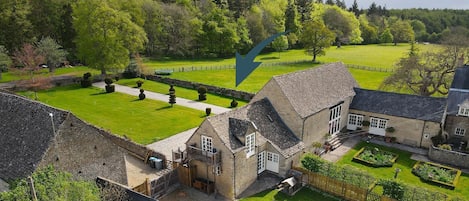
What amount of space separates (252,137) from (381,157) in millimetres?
12851

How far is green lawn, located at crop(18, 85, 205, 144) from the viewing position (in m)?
34.5

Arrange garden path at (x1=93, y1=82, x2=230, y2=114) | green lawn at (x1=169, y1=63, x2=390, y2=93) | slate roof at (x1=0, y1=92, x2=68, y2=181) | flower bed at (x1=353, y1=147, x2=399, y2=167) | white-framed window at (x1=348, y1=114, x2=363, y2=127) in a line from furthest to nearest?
green lawn at (x1=169, y1=63, x2=390, y2=93) → garden path at (x1=93, y1=82, x2=230, y2=114) → white-framed window at (x1=348, y1=114, x2=363, y2=127) → flower bed at (x1=353, y1=147, x2=399, y2=167) → slate roof at (x1=0, y1=92, x2=68, y2=181)

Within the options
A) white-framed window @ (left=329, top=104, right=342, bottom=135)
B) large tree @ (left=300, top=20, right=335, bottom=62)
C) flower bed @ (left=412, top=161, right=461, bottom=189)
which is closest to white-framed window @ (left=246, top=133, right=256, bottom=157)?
white-framed window @ (left=329, top=104, right=342, bottom=135)

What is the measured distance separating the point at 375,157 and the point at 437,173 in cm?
469

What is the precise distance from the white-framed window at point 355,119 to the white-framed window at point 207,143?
1827 centimetres

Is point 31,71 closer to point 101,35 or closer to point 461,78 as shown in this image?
point 101,35

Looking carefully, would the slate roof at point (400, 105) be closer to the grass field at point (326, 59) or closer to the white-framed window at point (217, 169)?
the white-framed window at point (217, 169)

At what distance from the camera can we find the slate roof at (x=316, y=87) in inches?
1105

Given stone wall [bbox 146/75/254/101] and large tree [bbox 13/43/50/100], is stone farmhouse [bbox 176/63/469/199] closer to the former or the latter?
stone wall [bbox 146/75/254/101]

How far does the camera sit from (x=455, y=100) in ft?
109

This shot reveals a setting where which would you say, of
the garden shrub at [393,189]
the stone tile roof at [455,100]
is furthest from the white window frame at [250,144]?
the stone tile roof at [455,100]

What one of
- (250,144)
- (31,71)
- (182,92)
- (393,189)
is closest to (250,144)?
(250,144)

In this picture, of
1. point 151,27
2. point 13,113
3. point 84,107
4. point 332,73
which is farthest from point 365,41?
point 13,113

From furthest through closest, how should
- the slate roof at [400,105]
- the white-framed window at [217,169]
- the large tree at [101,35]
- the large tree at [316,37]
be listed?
the large tree at [316,37] → the large tree at [101,35] → the slate roof at [400,105] → the white-framed window at [217,169]
